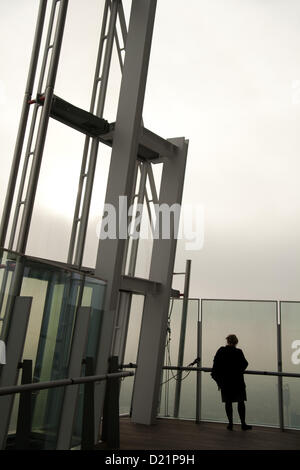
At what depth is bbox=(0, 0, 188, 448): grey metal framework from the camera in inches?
302

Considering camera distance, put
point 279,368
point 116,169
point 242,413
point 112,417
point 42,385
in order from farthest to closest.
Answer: point 279,368 → point 242,413 → point 116,169 → point 112,417 → point 42,385

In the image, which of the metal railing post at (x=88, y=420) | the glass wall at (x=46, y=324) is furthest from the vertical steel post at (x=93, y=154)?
the metal railing post at (x=88, y=420)

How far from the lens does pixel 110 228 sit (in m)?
8.51

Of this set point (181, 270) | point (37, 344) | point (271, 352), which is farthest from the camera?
point (181, 270)

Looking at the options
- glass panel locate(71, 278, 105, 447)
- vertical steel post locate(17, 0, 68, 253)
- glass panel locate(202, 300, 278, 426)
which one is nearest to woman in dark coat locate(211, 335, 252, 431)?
glass panel locate(202, 300, 278, 426)

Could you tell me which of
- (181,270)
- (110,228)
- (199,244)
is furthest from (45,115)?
(199,244)

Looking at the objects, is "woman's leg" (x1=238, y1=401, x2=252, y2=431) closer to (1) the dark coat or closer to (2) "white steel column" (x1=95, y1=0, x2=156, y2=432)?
(1) the dark coat

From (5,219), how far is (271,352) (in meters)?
5.88

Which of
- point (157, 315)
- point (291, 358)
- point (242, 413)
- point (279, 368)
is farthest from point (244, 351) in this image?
point (157, 315)

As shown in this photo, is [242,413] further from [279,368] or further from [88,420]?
[88,420]

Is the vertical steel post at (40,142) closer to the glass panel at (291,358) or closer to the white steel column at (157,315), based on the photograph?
the white steel column at (157,315)

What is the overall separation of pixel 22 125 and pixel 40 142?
46 centimetres

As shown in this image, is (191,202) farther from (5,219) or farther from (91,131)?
(5,219)

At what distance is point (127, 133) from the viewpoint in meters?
8.62
